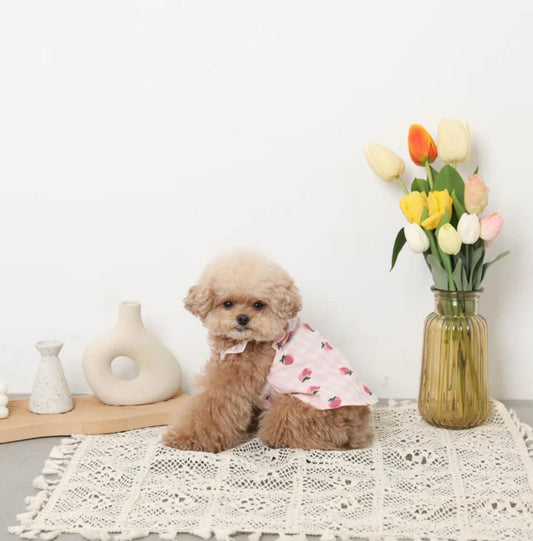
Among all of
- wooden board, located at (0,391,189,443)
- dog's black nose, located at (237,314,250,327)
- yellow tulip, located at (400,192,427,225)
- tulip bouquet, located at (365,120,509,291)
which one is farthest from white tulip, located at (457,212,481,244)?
wooden board, located at (0,391,189,443)

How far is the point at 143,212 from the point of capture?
222cm

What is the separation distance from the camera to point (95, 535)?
1.46 m

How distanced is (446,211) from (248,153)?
542 millimetres

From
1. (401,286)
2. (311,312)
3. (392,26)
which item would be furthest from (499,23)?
(311,312)

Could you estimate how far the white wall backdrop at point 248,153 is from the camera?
2121 millimetres

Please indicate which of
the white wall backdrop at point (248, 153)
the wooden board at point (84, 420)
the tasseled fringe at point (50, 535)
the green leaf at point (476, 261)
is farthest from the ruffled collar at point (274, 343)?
the tasseled fringe at point (50, 535)

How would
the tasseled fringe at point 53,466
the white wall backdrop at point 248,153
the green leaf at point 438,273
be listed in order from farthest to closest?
the white wall backdrop at point 248,153, the green leaf at point 438,273, the tasseled fringe at point 53,466

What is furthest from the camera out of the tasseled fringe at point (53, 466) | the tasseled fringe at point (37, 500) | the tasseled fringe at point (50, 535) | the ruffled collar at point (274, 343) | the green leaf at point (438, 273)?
the green leaf at point (438, 273)

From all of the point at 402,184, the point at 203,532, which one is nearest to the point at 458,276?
the point at 402,184

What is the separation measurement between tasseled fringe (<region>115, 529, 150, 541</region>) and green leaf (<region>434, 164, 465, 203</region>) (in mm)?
1043

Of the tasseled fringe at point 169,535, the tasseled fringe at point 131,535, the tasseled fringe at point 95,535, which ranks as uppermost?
the tasseled fringe at point 95,535

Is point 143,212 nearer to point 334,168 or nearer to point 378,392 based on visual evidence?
point 334,168

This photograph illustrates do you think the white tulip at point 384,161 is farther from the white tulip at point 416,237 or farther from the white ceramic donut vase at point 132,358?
the white ceramic donut vase at point 132,358

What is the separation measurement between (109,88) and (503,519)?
1.40m
